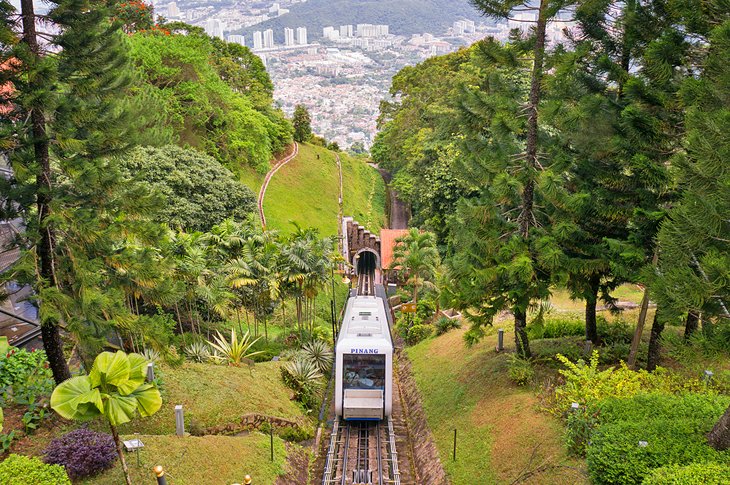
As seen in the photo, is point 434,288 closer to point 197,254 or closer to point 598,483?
point 197,254

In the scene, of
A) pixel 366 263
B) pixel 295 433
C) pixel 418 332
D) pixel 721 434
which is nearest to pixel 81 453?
pixel 295 433

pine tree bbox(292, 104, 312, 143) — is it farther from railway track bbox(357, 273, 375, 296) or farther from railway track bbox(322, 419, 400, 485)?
railway track bbox(322, 419, 400, 485)

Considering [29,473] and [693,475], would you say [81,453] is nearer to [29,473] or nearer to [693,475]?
[29,473]

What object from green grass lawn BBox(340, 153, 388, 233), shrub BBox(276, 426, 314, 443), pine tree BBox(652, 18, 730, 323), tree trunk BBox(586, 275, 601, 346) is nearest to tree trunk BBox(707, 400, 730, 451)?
pine tree BBox(652, 18, 730, 323)

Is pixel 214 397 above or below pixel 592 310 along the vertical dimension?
below

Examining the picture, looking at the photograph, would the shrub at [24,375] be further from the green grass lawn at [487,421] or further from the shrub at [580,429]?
the shrub at [580,429]

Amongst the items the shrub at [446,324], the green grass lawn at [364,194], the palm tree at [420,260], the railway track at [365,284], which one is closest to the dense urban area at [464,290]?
the shrub at [446,324]
